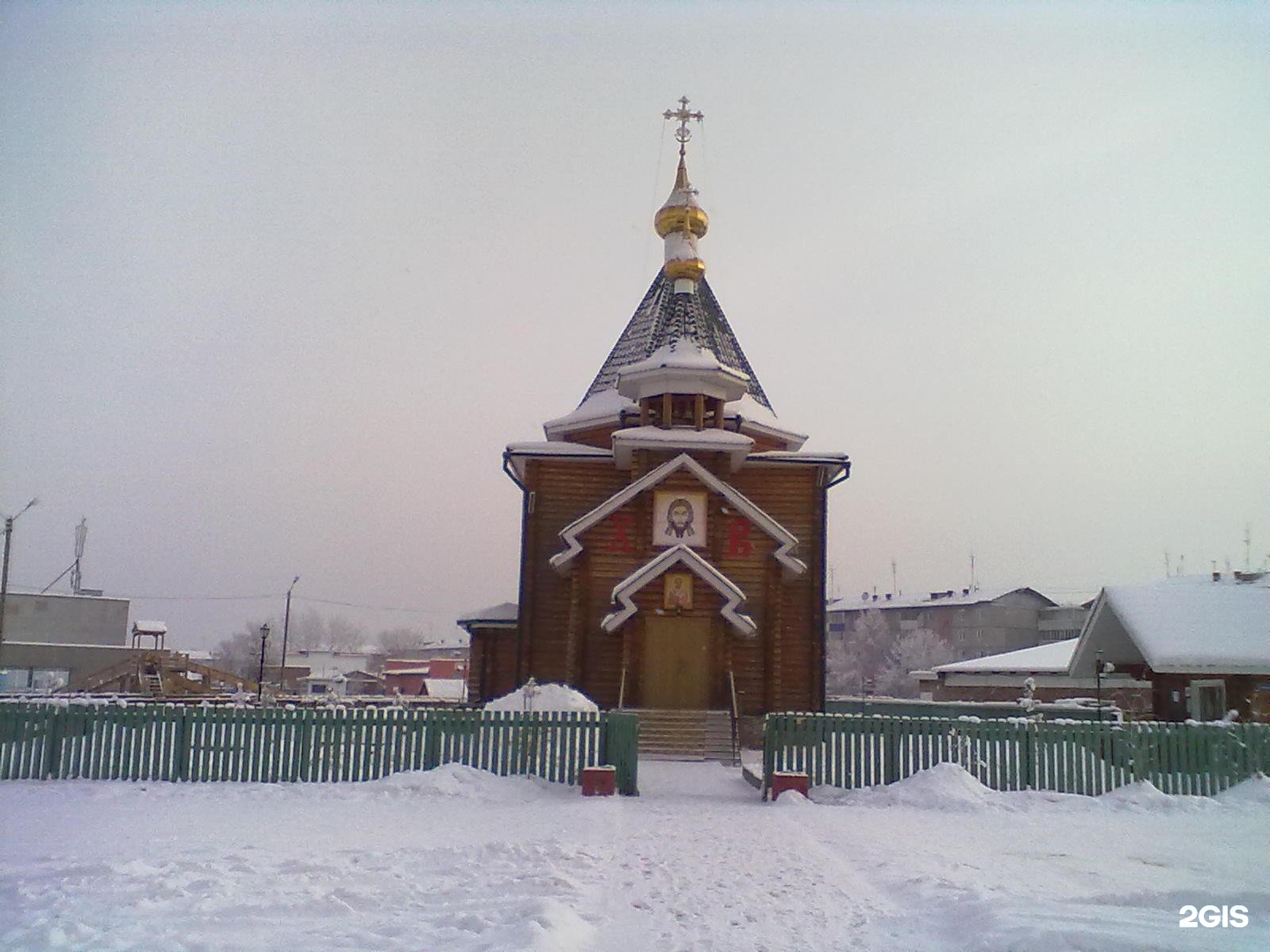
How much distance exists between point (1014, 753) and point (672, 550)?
7.56 meters

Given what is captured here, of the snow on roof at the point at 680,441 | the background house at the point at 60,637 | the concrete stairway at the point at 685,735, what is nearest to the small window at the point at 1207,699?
the concrete stairway at the point at 685,735

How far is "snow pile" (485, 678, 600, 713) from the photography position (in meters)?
16.0

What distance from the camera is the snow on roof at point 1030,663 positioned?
37.2 meters

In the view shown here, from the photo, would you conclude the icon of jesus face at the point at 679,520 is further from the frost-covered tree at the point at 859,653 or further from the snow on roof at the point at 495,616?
the frost-covered tree at the point at 859,653

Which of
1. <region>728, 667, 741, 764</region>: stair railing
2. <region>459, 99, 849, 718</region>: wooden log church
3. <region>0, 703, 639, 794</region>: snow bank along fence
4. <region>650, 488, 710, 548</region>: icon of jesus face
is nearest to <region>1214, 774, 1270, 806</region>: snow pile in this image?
<region>728, 667, 741, 764</region>: stair railing

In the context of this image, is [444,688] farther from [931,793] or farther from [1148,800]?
[1148,800]

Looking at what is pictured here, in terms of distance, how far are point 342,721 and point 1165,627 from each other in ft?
57.6

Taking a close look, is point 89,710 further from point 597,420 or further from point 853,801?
point 597,420

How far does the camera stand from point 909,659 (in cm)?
6512

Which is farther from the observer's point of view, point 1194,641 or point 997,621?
point 997,621

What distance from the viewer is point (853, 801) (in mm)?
11758

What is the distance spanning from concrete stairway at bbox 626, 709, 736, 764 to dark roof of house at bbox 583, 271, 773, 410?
29.7ft

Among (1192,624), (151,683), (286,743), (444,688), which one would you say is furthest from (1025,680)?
(444,688)

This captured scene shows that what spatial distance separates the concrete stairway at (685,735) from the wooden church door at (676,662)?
973 mm
